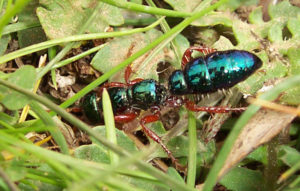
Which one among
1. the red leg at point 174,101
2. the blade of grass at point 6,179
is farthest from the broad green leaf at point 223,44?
the blade of grass at point 6,179

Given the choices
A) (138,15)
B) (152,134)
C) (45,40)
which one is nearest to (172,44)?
(138,15)

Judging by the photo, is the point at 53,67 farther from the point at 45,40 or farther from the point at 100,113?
the point at 100,113

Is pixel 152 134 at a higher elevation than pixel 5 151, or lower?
lower

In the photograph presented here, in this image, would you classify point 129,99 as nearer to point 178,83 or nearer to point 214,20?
point 178,83

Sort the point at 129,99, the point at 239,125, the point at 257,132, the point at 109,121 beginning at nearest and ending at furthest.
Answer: the point at 239,125, the point at 257,132, the point at 109,121, the point at 129,99

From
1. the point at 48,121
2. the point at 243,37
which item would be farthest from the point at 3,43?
the point at 243,37

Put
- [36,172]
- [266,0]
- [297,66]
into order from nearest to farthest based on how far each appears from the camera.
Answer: [36,172], [297,66], [266,0]

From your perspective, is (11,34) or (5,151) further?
(11,34)
